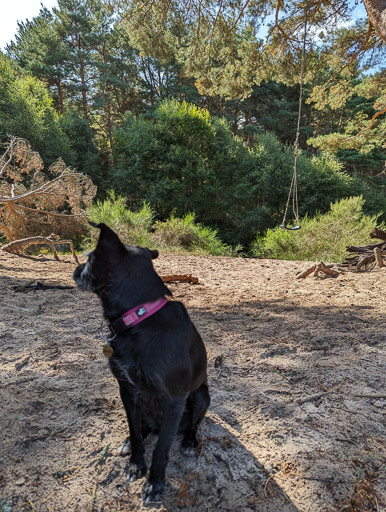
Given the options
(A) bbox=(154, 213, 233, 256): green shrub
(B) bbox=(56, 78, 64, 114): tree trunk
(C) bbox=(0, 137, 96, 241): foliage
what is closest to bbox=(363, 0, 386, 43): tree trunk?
(C) bbox=(0, 137, 96, 241): foliage

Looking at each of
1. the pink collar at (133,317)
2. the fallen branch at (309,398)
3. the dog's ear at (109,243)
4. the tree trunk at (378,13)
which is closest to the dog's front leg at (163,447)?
the pink collar at (133,317)

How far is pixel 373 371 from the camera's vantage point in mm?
2328

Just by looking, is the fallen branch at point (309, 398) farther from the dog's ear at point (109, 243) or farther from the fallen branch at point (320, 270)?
the fallen branch at point (320, 270)

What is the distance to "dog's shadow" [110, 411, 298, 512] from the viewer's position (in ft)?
4.51

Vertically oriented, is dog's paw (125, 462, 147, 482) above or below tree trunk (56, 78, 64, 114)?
below

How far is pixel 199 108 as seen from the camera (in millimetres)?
18781

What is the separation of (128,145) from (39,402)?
58.5 ft

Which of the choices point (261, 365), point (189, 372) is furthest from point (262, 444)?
point (261, 365)

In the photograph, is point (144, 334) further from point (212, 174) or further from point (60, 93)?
point (60, 93)

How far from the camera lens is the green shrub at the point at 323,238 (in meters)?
9.92

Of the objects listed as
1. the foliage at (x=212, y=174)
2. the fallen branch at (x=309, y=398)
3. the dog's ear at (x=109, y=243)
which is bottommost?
the fallen branch at (x=309, y=398)

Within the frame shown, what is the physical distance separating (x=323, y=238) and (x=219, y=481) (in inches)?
404

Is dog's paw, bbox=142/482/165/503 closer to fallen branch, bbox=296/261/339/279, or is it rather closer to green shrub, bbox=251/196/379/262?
fallen branch, bbox=296/261/339/279

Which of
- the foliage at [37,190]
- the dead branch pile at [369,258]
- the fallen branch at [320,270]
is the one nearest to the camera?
the fallen branch at [320,270]
